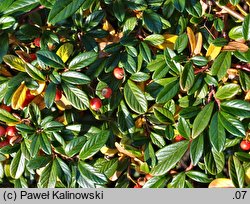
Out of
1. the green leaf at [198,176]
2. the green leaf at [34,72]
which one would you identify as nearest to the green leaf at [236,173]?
the green leaf at [198,176]

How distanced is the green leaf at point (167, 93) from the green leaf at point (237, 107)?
0.51ft

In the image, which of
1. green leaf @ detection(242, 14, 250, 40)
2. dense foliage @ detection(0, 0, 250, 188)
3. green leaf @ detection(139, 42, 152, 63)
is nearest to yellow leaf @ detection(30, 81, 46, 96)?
dense foliage @ detection(0, 0, 250, 188)

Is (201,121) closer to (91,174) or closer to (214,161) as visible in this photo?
(214,161)

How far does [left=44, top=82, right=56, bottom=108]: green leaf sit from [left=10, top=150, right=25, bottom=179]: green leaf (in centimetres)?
28

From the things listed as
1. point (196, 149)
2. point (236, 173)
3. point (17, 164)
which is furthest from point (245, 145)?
point (17, 164)

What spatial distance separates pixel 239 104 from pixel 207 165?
0.24 metres

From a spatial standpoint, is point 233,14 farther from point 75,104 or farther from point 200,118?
point 75,104

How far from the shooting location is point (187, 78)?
139cm

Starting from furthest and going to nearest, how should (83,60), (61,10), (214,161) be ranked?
(214,161) < (83,60) < (61,10)

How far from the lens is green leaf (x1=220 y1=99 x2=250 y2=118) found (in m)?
1.35

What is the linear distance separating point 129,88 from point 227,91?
0.32m

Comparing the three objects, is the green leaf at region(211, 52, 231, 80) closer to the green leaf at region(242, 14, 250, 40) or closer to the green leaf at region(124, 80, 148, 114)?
the green leaf at region(242, 14, 250, 40)

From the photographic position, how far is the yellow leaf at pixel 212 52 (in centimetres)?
145

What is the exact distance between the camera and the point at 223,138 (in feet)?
4.41
